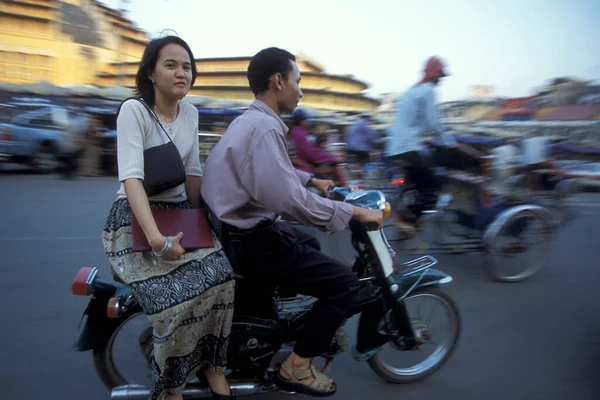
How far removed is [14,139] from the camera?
10688mm

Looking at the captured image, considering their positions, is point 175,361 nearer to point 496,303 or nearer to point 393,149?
point 496,303

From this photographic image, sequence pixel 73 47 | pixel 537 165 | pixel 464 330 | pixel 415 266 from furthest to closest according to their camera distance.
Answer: pixel 73 47, pixel 537 165, pixel 464 330, pixel 415 266

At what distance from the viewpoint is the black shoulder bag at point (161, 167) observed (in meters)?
1.94

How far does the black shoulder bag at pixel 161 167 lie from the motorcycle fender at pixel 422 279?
118 cm

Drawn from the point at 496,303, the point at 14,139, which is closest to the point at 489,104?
the point at 14,139

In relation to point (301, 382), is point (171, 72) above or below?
above

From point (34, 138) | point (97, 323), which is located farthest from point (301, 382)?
point (34, 138)

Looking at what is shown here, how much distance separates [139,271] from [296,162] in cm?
441

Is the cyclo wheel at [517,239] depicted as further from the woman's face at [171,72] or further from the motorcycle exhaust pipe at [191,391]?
the woman's face at [171,72]

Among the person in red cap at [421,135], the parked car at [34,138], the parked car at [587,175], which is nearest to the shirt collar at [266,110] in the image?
the person in red cap at [421,135]

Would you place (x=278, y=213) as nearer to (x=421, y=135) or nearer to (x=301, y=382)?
(x=301, y=382)

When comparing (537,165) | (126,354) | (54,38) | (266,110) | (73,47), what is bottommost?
(126,354)

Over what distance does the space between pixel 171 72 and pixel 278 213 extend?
0.69 m

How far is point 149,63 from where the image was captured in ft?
6.57
